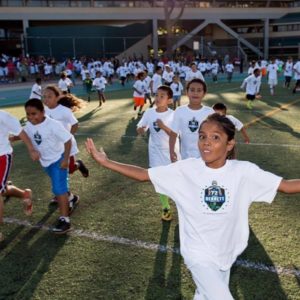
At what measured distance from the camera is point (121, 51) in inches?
1469

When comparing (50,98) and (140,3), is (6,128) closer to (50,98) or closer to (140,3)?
(50,98)

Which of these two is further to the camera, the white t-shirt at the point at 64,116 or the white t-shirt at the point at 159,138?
the white t-shirt at the point at 64,116

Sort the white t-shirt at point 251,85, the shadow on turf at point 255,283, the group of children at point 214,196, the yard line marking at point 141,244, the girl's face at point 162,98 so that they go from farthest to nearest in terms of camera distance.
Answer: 1. the white t-shirt at point 251,85
2. the girl's face at point 162,98
3. the yard line marking at point 141,244
4. the shadow on turf at point 255,283
5. the group of children at point 214,196

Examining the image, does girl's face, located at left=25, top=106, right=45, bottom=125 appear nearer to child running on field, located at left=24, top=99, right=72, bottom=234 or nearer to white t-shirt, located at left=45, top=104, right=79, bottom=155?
child running on field, located at left=24, top=99, right=72, bottom=234

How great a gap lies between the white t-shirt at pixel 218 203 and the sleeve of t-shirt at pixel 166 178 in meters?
0.03

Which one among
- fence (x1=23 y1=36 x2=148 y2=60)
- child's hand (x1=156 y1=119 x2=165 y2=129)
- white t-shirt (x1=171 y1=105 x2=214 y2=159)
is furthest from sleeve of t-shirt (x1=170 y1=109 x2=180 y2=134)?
fence (x1=23 y1=36 x2=148 y2=60)

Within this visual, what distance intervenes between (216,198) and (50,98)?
3.81 m

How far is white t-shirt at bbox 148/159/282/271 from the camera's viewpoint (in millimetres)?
2754

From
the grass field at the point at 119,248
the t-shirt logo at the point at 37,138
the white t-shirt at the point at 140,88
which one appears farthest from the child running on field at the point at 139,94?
the t-shirt logo at the point at 37,138

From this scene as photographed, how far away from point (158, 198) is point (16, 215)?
207 centimetres

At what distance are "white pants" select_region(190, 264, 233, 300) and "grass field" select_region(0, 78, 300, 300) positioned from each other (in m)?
1.16

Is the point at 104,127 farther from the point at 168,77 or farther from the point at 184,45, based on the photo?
the point at 184,45

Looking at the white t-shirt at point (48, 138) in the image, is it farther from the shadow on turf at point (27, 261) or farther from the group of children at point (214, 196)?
the group of children at point (214, 196)

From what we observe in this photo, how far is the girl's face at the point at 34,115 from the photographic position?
5027 millimetres
